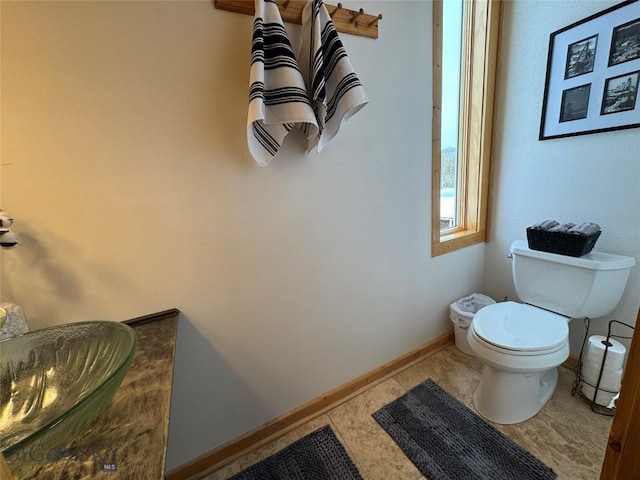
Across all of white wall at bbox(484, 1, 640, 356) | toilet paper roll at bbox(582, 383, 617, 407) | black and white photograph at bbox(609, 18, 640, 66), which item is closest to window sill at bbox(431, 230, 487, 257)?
white wall at bbox(484, 1, 640, 356)

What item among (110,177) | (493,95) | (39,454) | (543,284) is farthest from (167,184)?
(493,95)

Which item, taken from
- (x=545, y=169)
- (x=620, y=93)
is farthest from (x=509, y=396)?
(x=620, y=93)

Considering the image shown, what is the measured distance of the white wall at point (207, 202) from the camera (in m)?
0.79

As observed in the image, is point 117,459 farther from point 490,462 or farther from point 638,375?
point 490,462

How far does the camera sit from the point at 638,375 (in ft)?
1.43

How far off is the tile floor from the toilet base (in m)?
0.04

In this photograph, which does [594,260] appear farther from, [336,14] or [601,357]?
[336,14]

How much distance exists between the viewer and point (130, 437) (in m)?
0.52

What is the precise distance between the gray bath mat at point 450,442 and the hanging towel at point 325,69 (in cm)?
142

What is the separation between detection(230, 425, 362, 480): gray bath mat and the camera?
3.79 feet

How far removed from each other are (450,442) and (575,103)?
175 centimetres

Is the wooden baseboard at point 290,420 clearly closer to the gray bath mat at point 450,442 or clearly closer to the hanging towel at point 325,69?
the gray bath mat at point 450,442

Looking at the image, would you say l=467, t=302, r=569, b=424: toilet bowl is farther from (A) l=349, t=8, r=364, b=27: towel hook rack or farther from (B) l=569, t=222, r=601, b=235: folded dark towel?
(A) l=349, t=8, r=364, b=27: towel hook rack

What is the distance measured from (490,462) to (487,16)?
2271 mm
